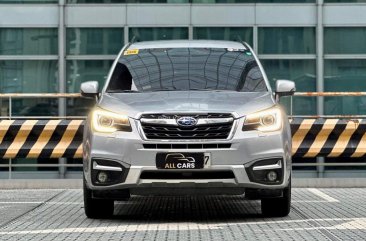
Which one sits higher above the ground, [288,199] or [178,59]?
[178,59]

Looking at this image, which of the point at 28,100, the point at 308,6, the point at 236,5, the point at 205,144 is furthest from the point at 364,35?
the point at 205,144

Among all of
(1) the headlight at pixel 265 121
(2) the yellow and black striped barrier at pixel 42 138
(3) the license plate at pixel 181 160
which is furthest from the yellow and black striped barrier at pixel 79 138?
(3) the license plate at pixel 181 160

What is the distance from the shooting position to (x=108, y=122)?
31.6 ft

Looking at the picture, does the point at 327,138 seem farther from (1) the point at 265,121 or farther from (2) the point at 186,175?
(2) the point at 186,175

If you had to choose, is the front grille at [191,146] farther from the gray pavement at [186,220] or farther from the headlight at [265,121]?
the gray pavement at [186,220]

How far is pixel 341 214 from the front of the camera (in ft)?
34.4

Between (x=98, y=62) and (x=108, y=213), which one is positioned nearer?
(x=108, y=213)

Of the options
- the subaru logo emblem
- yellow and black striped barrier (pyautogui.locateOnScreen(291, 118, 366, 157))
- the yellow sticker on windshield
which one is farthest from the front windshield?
yellow and black striped barrier (pyautogui.locateOnScreen(291, 118, 366, 157))

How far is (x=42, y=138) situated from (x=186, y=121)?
6220mm

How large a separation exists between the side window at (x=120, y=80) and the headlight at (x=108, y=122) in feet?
2.53

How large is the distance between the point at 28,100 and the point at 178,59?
992 cm

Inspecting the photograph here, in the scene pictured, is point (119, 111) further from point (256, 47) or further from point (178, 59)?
point (256, 47)

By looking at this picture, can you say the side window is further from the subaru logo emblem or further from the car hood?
the subaru logo emblem

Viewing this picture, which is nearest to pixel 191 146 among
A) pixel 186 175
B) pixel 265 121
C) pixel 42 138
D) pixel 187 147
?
pixel 187 147
